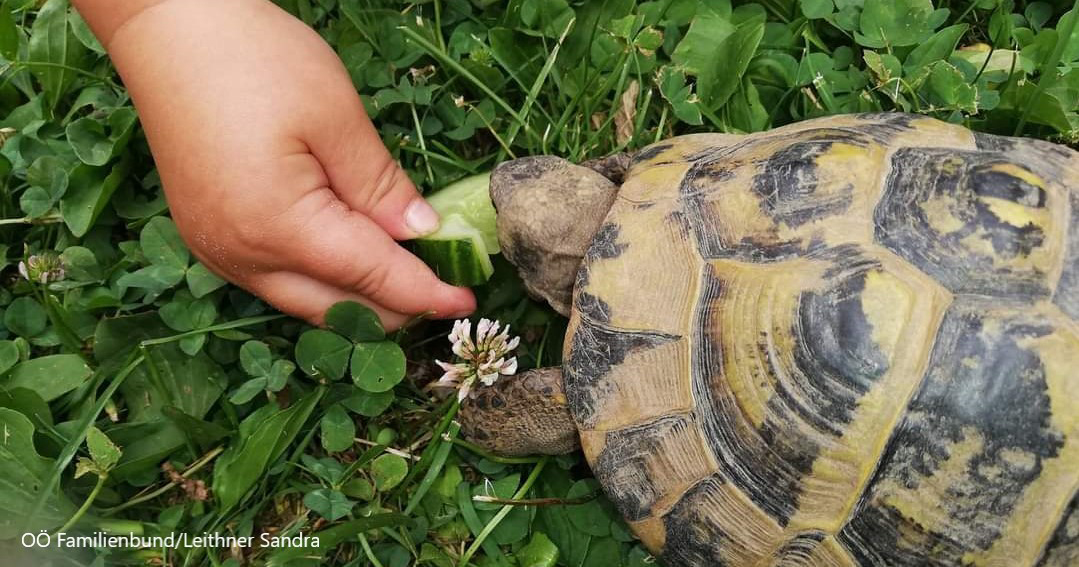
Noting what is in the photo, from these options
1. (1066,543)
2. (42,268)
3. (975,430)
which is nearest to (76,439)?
(42,268)

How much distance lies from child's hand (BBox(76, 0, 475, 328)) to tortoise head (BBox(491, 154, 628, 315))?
8.2 inches

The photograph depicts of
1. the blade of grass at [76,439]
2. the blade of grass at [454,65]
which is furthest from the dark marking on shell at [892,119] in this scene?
the blade of grass at [76,439]

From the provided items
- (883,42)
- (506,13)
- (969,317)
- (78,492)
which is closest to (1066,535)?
(969,317)

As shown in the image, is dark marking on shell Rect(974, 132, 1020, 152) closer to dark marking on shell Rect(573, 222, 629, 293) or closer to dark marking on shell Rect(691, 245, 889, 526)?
dark marking on shell Rect(691, 245, 889, 526)

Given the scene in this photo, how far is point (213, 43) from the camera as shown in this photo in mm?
1751

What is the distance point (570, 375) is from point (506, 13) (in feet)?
3.67

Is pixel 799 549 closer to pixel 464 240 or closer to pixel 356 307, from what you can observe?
pixel 464 240

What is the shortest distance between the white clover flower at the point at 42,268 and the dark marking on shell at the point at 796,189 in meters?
1.84

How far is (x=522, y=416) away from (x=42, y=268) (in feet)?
4.49

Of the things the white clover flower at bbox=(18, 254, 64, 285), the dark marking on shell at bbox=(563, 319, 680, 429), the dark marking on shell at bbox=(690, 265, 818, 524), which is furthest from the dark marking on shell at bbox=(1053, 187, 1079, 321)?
the white clover flower at bbox=(18, 254, 64, 285)

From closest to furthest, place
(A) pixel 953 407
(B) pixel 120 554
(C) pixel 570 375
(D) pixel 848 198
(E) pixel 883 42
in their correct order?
(A) pixel 953 407 → (D) pixel 848 198 → (C) pixel 570 375 → (B) pixel 120 554 → (E) pixel 883 42

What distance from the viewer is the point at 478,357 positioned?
191 centimetres

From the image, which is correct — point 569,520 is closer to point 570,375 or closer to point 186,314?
point 570,375

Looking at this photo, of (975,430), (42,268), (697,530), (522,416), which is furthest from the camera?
(42,268)
